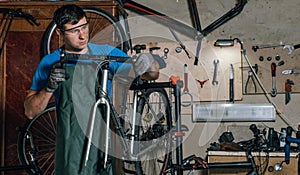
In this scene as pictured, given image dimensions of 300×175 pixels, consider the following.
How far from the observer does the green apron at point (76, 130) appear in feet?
6.85

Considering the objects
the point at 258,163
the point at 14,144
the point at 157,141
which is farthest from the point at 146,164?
the point at 14,144

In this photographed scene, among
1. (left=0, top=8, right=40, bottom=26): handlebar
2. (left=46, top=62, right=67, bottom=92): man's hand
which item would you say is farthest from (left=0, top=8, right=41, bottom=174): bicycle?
(left=46, top=62, right=67, bottom=92): man's hand

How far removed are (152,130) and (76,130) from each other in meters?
0.90

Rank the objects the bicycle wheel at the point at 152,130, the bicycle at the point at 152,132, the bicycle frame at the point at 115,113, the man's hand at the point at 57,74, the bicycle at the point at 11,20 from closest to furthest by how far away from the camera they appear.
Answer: the man's hand at the point at 57,74 < the bicycle frame at the point at 115,113 < the bicycle at the point at 152,132 < the bicycle wheel at the point at 152,130 < the bicycle at the point at 11,20

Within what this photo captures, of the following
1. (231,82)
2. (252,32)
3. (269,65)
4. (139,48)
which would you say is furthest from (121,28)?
(269,65)

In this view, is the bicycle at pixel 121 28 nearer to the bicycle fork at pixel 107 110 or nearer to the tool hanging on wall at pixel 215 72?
the tool hanging on wall at pixel 215 72

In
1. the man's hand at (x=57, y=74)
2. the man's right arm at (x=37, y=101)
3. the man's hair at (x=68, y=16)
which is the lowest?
the man's right arm at (x=37, y=101)

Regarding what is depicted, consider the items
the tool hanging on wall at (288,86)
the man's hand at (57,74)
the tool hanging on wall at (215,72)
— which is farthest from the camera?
the tool hanging on wall at (215,72)

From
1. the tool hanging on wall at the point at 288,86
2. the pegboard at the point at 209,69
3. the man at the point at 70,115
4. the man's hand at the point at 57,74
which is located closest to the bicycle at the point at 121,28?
the pegboard at the point at 209,69

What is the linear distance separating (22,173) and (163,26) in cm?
155

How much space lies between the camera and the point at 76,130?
2100 mm

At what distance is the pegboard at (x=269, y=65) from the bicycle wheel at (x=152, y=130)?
83cm

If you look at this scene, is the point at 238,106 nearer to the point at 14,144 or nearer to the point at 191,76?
the point at 191,76

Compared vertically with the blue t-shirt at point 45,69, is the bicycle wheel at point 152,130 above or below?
below
